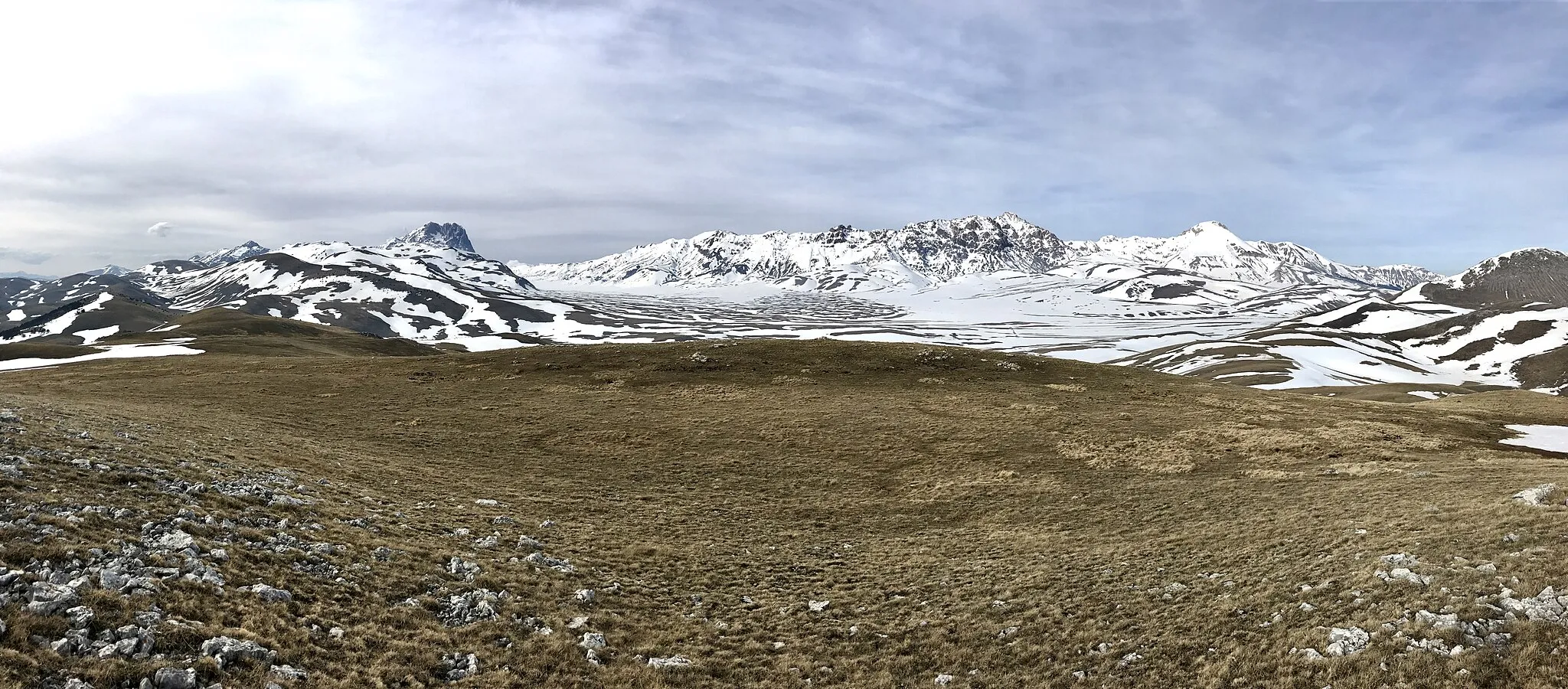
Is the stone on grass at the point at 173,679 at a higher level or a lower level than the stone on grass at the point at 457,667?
higher

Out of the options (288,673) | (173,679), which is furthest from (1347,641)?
(173,679)

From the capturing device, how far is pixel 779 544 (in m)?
25.3

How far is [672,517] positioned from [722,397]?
27.1 meters

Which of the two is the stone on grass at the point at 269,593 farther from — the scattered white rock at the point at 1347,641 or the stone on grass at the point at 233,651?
the scattered white rock at the point at 1347,641

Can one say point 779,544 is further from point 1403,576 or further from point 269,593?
point 1403,576

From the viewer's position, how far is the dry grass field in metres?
13.3

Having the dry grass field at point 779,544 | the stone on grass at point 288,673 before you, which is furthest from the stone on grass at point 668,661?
the stone on grass at point 288,673

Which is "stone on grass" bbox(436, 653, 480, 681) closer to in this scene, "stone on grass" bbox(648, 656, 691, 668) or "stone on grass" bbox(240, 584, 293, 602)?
"stone on grass" bbox(648, 656, 691, 668)

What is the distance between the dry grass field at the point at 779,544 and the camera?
13.3 meters

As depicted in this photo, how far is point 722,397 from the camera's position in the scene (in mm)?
55031

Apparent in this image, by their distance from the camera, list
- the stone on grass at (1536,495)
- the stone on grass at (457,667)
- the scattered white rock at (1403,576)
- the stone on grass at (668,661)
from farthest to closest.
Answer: the stone on grass at (1536,495) → the scattered white rock at (1403,576) → the stone on grass at (668,661) → the stone on grass at (457,667)

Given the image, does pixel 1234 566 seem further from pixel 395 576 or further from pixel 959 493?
pixel 395 576

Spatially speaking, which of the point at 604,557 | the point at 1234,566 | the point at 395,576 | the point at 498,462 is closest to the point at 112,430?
the point at 498,462

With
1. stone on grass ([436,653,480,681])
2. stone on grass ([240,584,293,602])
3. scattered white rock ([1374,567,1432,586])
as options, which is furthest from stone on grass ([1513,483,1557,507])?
stone on grass ([240,584,293,602])
